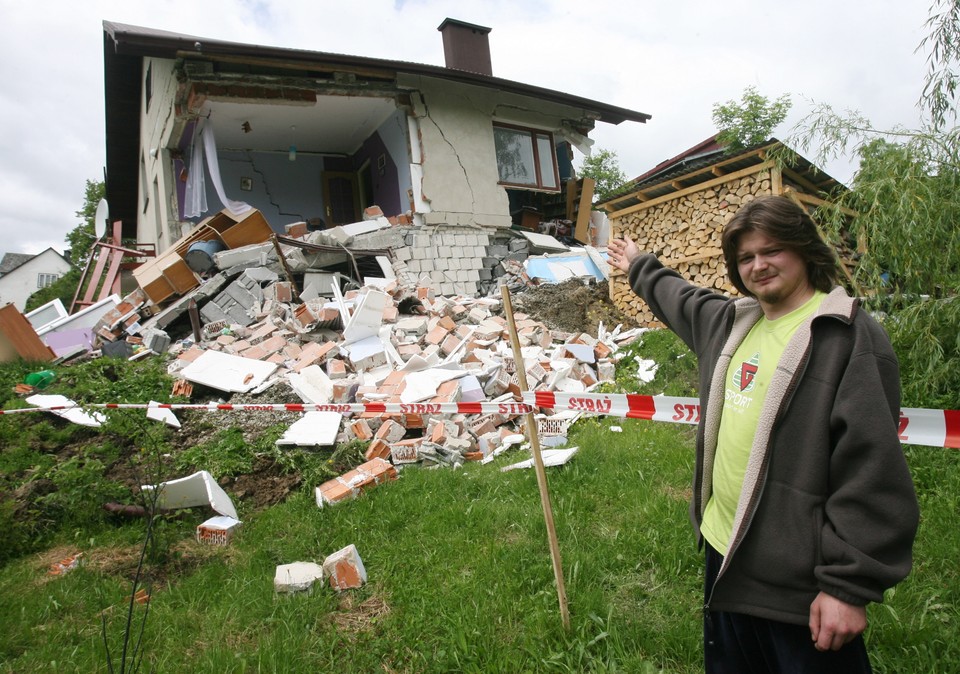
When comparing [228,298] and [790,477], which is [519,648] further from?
[228,298]

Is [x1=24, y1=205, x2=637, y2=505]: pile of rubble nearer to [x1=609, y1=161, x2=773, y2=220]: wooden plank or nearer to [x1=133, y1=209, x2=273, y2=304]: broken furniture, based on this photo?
[x1=133, y1=209, x2=273, y2=304]: broken furniture

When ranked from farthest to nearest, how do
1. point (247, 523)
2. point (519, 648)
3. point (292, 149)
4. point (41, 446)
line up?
point (292, 149), point (41, 446), point (247, 523), point (519, 648)

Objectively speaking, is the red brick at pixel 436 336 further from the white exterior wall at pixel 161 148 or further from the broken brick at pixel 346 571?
the white exterior wall at pixel 161 148

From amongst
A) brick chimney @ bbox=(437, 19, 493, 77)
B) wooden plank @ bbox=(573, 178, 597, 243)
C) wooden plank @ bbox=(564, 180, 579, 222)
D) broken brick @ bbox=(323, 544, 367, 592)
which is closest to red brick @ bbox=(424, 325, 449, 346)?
broken brick @ bbox=(323, 544, 367, 592)

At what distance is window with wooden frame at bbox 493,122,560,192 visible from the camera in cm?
1359

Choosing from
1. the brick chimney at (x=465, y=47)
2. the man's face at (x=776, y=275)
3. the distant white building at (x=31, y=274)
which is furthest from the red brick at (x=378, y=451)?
the distant white building at (x=31, y=274)

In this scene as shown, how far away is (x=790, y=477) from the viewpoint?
5.13 feet

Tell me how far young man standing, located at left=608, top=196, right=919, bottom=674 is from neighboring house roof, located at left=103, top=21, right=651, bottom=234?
1010cm

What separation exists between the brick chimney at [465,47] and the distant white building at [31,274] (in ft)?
121

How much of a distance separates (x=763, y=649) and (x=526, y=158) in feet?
43.7

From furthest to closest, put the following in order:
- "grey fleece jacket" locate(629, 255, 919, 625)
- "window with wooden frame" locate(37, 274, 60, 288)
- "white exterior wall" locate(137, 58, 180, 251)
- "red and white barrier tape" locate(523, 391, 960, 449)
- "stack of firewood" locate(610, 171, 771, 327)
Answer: "window with wooden frame" locate(37, 274, 60, 288)
"white exterior wall" locate(137, 58, 180, 251)
"stack of firewood" locate(610, 171, 771, 327)
"red and white barrier tape" locate(523, 391, 960, 449)
"grey fleece jacket" locate(629, 255, 919, 625)

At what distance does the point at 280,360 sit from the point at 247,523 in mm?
3377

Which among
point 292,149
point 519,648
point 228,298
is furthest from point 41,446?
point 292,149

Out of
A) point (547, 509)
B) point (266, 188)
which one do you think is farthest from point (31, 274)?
point (547, 509)
